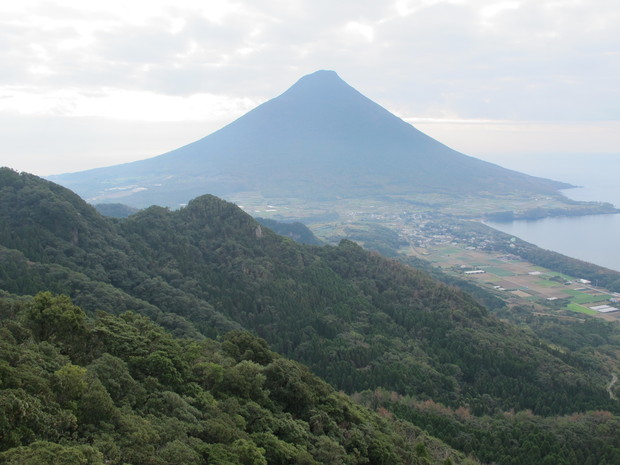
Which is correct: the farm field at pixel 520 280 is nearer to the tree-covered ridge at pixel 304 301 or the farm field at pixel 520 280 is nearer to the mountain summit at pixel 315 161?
the tree-covered ridge at pixel 304 301

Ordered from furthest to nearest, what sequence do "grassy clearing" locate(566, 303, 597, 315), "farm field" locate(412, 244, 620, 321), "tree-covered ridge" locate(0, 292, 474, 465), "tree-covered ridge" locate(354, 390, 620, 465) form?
1. "farm field" locate(412, 244, 620, 321)
2. "grassy clearing" locate(566, 303, 597, 315)
3. "tree-covered ridge" locate(354, 390, 620, 465)
4. "tree-covered ridge" locate(0, 292, 474, 465)

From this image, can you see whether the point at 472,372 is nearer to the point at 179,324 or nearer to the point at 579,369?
the point at 579,369

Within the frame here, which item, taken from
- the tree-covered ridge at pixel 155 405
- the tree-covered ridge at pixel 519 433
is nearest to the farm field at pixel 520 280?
the tree-covered ridge at pixel 519 433

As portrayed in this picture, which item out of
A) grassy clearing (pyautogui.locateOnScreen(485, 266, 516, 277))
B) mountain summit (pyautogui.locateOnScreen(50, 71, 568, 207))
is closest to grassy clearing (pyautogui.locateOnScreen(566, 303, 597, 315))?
grassy clearing (pyautogui.locateOnScreen(485, 266, 516, 277))

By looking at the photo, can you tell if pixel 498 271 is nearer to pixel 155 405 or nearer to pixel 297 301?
pixel 297 301

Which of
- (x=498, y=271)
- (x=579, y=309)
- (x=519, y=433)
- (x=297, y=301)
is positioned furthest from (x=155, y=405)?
(x=498, y=271)

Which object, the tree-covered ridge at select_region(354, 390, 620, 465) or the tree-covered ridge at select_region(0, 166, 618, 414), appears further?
the tree-covered ridge at select_region(0, 166, 618, 414)

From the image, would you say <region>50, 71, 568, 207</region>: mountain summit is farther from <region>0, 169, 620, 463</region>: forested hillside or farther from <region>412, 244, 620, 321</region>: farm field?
<region>0, 169, 620, 463</region>: forested hillside
